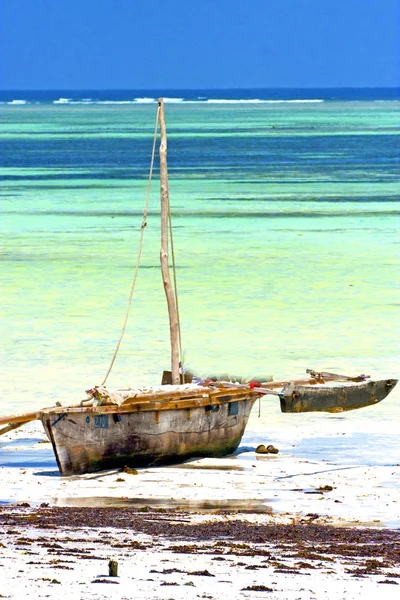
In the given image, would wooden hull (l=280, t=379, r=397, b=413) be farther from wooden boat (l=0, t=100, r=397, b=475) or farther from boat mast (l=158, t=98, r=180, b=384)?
boat mast (l=158, t=98, r=180, b=384)

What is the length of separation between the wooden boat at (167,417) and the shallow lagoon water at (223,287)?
1.23ft

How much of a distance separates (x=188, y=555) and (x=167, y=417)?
2923 millimetres

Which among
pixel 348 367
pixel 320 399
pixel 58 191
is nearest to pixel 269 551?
pixel 320 399

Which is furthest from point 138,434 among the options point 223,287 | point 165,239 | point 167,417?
point 223,287

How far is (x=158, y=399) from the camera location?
10.2 metres

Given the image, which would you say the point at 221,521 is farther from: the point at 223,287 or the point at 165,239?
the point at 223,287

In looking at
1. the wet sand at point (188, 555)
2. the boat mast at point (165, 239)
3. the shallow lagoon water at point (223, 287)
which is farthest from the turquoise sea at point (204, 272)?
the wet sand at point (188, 555)

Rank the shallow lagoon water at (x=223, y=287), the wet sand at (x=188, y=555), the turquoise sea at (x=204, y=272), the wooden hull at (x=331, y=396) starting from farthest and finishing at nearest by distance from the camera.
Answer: the turquoise sea at (x=204, y=272) < the shallow lagoon water at (x=223, y=287) < the wooden hull at (x=331, y=396) < the wet sand at (x=188, y=555)

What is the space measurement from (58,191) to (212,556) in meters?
32.0

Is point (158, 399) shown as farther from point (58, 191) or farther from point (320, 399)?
point (58, 191)

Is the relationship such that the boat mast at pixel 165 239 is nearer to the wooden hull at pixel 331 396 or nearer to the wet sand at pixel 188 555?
the wooden hull at pixel 331 396

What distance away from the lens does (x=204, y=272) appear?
22.0m

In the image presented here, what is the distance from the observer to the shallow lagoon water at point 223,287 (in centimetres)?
1263

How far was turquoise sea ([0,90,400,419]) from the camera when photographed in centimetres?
1459
